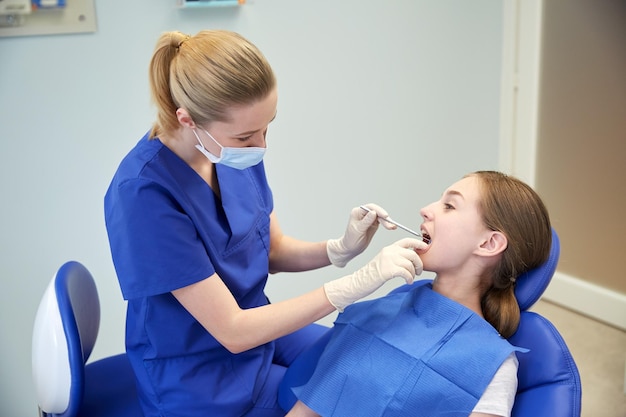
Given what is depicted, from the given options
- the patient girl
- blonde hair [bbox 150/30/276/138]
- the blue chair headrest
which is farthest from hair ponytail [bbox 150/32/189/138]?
the blue chair headrest

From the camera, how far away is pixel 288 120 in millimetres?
2289

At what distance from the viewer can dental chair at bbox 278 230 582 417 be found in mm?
1120

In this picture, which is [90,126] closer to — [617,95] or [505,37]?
[505,37]

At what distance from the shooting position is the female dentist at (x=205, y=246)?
3.92ft

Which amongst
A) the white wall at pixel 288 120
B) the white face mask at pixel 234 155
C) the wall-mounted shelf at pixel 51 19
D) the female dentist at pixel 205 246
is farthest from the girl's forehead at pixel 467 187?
the wall-mounted shelf at pixel 51 19

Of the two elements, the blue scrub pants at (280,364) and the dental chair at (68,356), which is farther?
the blue scrub pants at (280,364)

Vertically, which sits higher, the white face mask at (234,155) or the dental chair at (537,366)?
the white face mask at (234,155)

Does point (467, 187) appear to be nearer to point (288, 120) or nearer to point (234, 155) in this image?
point (234, 155)

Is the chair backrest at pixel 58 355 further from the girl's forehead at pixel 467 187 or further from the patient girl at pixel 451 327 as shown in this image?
the girl's forehead at pixel 467 187

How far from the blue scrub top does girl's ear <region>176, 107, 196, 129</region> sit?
73 millimetres

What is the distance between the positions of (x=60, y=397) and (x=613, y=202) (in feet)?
7.27

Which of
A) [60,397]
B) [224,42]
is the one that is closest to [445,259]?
[224,42]

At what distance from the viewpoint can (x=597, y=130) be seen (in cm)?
260

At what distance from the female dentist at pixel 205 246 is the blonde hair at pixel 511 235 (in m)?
0.17
